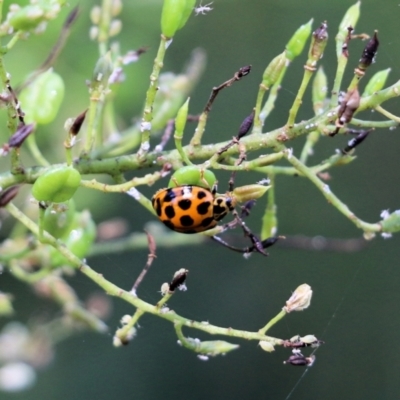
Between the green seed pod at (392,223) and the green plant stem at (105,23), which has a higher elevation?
the green plant stem at (105,23)

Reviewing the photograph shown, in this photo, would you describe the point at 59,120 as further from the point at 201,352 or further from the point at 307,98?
the point at 307,98

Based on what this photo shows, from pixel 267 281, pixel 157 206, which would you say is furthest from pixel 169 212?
pixel 267 281

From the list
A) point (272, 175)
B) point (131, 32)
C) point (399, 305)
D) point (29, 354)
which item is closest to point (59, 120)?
point (131, 32)

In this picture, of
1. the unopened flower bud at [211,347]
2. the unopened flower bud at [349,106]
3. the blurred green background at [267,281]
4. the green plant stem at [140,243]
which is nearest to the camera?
the unopened flower bud at [349,106]

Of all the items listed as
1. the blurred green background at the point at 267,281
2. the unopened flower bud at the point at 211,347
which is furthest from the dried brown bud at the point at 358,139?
the blurred green background at the point at 267,281

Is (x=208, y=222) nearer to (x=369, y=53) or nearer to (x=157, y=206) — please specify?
(x=157, y=206)

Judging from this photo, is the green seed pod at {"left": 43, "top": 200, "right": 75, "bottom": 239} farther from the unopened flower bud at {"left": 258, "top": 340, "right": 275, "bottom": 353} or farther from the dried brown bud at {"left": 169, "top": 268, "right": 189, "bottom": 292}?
the unopened flower bud at {"left": 258, "top": 340, "right": 275, "bottom": 353}

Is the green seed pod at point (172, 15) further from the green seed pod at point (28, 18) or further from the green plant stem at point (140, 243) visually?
the green plant stem at point (140, 243)
